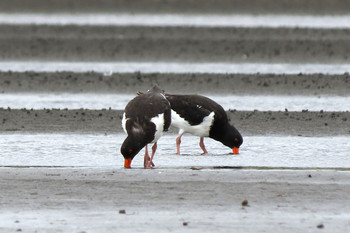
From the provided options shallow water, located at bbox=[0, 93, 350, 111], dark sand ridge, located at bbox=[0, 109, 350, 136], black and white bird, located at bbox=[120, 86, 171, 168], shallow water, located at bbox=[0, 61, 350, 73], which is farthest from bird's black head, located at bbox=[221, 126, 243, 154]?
shallow water, located at bbox=[0, 61, 350, 73]

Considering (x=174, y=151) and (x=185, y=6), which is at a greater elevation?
(x=185, y=6)

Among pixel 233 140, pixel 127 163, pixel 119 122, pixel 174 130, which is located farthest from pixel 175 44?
pixel 127 163

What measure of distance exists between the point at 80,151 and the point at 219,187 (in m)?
3.26

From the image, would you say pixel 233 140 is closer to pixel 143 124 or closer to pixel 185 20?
pixel 143 124

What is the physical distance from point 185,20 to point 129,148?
56.6 ft

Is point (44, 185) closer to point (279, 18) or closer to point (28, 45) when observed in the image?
point (28, 45)

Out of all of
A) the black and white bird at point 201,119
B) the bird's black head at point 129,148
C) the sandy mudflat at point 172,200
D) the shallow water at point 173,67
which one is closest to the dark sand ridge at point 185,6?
the shallow water at point 173,67

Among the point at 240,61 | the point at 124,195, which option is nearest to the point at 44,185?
the point at 124,195

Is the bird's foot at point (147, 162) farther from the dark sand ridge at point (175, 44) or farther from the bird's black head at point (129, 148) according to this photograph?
the dark sand ridge at point (175, 44)

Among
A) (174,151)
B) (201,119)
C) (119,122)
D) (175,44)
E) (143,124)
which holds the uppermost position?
(175,44)

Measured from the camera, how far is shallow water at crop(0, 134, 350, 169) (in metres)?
11.3

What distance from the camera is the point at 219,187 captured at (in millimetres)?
9500

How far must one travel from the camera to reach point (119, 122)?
1484cm

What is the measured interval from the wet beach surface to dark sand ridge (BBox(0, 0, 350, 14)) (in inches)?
2.6
